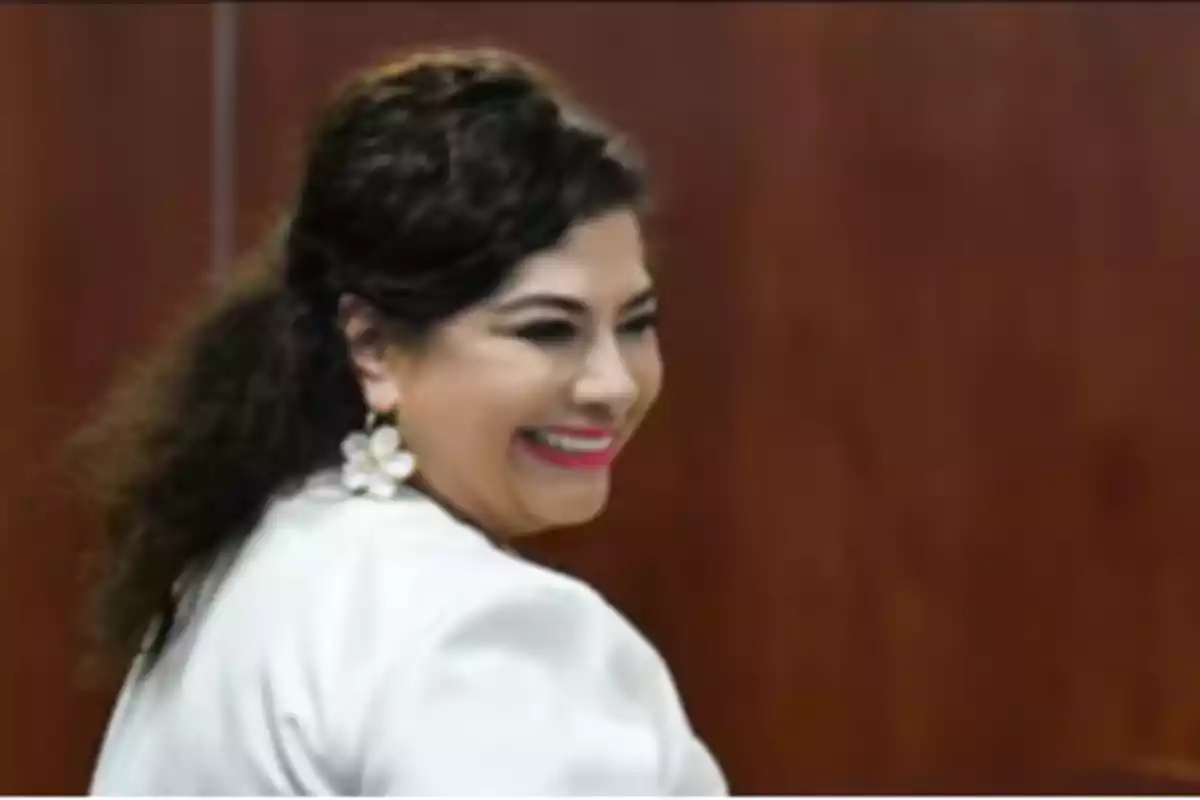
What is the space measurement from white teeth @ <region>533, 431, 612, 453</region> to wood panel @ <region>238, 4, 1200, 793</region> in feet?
1.93

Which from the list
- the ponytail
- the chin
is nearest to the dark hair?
the ponytail

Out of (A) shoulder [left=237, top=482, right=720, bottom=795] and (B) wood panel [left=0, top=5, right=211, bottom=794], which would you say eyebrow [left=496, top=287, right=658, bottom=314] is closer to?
(A) shoulder [left=237, top=482, right=720, bottom=795]

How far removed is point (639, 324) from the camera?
0.91m

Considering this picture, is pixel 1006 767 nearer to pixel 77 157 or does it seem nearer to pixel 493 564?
pixel 493 564

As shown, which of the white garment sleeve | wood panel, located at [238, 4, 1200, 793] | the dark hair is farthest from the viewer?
wood panel, located at [238, 4, 1200, 793]

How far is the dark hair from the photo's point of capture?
832mm

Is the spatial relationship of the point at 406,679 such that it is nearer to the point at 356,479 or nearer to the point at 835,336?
the point at 356,479

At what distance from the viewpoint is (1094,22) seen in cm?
139

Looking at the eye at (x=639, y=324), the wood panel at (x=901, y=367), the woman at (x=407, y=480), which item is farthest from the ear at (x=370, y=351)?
the wood panel at (x=901, y=367)

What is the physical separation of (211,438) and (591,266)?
0.25 metres

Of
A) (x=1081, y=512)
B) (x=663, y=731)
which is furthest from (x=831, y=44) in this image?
(x=663, y=731)

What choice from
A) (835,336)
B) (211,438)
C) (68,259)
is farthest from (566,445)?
(68,259)

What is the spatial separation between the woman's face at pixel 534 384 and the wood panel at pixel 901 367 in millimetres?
571

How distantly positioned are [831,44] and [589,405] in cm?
68
